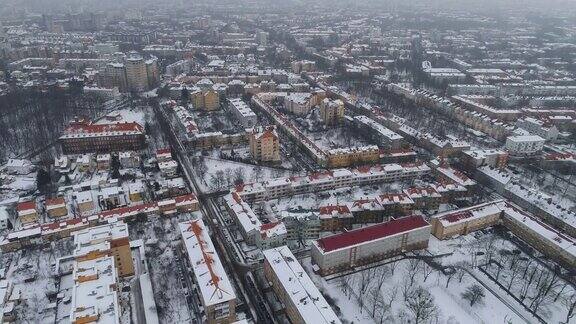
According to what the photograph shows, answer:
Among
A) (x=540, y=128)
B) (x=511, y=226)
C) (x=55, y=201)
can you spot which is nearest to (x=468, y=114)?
(x=540, y=128)

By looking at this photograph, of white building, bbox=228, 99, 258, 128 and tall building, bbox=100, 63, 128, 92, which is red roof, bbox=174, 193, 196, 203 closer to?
white building, bbox=228, 99, 258, 128

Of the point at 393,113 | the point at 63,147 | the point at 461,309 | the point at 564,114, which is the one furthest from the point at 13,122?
the point at 564,114

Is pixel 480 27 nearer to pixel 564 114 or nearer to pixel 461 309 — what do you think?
pixel 564 114

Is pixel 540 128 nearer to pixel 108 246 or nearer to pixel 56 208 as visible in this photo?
pixel 108 246

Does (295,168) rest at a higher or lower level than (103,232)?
lower

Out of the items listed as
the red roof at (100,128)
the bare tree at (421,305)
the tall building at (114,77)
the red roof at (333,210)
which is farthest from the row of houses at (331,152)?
the tall building at (114,77)

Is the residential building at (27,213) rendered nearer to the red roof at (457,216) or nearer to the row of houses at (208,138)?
the row of houses at (208,138)

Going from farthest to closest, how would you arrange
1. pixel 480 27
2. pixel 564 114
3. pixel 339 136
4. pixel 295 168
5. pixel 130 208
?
pixel 480 27, pixel 564 114, pixel 339 136, pixel 295 168, pixel 130 208
